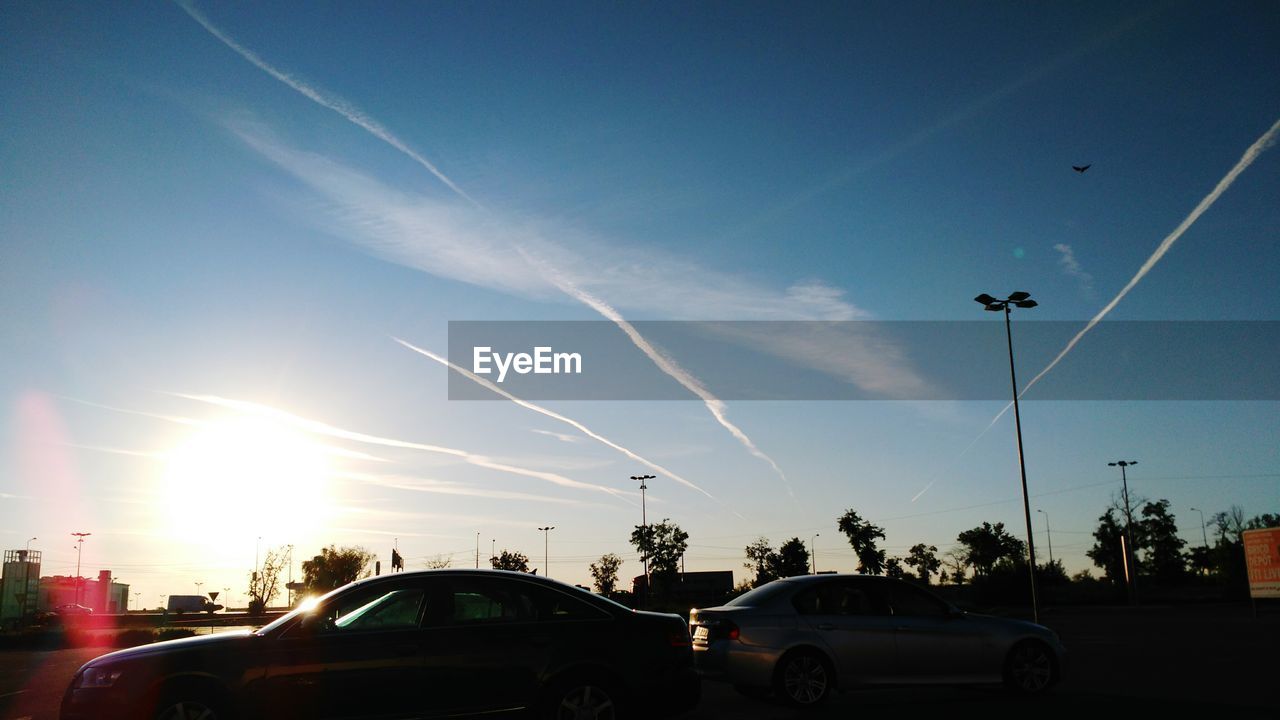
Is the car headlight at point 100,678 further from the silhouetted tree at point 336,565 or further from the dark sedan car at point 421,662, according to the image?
the silhouetted tree at point 336,565

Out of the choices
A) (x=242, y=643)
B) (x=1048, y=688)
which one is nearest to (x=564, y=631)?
(x=242, y=643)

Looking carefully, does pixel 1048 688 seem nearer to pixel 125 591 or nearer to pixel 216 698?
pixel 216 698

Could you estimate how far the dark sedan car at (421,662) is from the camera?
7.61 m

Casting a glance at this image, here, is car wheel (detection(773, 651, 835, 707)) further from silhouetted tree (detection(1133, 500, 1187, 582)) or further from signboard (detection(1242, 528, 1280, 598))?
silhouetted tree (detection(1133, 500, 1187, 582))

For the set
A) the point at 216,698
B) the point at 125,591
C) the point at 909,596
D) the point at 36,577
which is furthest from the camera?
the point at 125,591

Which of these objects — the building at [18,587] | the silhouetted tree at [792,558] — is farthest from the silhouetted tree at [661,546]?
the building at [18,587]

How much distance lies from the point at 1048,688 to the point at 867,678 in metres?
2.75

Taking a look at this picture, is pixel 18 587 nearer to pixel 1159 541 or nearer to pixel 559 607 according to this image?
pixel 559 607

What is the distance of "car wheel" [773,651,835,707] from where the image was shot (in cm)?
1094

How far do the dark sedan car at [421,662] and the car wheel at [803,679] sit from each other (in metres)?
2.77

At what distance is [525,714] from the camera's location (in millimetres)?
8047

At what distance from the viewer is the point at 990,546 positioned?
429ft

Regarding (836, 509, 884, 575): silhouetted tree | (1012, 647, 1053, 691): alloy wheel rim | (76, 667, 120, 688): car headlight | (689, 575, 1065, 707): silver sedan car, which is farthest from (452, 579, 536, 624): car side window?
(836, 509, 884, 575): silhouetted tree

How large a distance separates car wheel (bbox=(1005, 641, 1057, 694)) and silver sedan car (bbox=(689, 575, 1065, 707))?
0.01m
